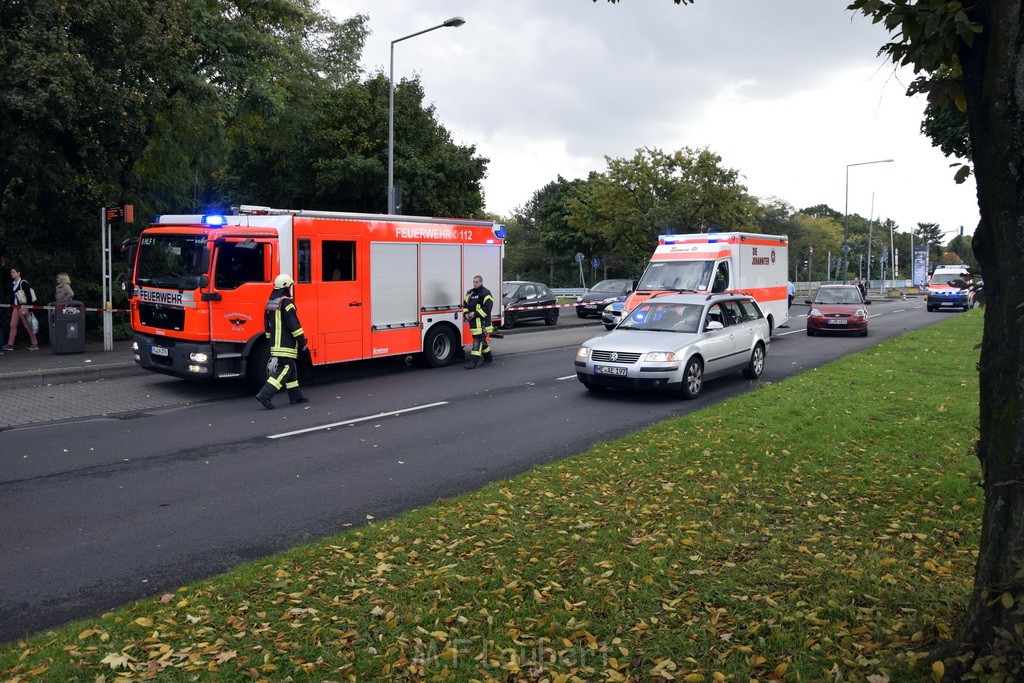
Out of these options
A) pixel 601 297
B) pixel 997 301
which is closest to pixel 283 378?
pixel 997 301

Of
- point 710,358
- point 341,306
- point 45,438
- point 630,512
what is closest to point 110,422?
point 45,438

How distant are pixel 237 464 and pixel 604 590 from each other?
502 cm

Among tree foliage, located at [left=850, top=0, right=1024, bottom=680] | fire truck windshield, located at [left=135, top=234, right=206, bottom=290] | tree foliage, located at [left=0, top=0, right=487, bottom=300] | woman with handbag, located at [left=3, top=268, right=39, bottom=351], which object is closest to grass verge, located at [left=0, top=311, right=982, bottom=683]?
tree foliage, located at [left=850, top=0, right=1024, bottom=680]

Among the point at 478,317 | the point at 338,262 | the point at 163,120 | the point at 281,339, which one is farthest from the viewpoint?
the point at 163,120

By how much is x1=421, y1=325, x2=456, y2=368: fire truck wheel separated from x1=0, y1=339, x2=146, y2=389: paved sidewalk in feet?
18.0

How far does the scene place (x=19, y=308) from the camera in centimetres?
1777

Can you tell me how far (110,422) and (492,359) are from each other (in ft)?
28.2

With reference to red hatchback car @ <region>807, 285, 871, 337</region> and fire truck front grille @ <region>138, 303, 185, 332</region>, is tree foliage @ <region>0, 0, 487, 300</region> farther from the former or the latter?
red hatchback car @ <region>807, 285, 871, 337</region>

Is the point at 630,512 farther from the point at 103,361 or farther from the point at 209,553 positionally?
the point at 103,361

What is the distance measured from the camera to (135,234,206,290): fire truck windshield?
12516 millimetres

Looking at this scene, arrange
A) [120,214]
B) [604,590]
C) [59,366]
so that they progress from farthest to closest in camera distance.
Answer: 1. [120,214]
2. [59,366]
3. [604,590]

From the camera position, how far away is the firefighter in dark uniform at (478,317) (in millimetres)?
16328

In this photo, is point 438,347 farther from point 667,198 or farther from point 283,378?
point 667,198

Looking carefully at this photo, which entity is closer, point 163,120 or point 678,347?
point 678,347
